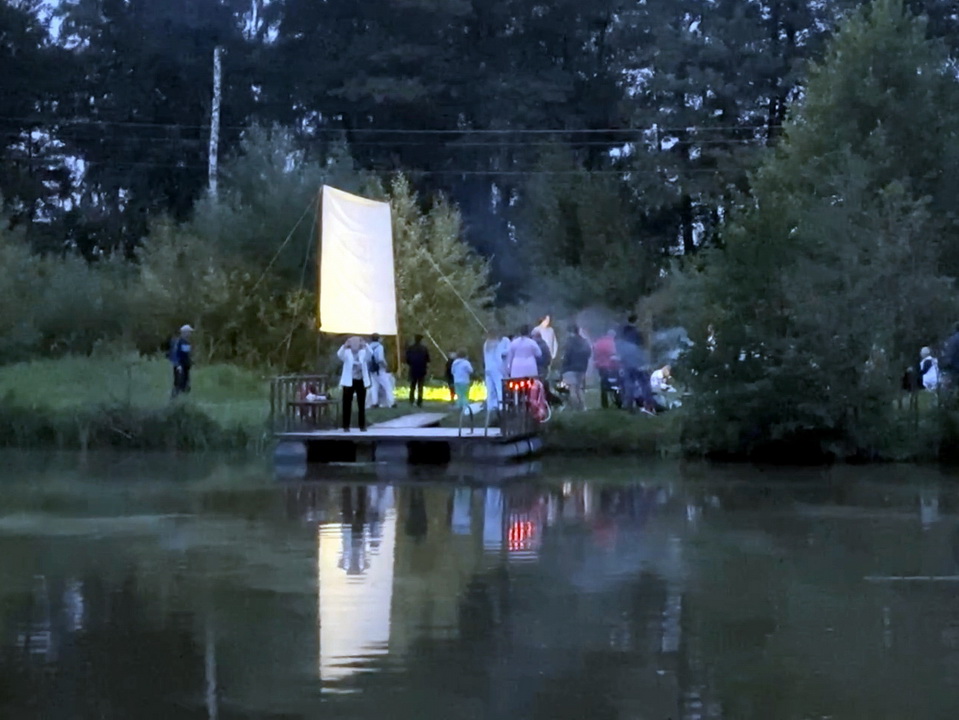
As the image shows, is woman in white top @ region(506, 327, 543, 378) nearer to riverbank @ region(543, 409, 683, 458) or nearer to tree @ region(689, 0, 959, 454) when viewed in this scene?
riverbank @ region(543, 409, 683, 458)

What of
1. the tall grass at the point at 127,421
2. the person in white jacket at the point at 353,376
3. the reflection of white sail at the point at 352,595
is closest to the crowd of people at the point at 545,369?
the person in white jacket at the point at 353,376

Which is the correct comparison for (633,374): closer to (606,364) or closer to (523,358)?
(606,364)

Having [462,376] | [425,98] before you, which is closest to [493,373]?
[462,376]

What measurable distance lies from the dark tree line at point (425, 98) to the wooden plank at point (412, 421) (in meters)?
22.3

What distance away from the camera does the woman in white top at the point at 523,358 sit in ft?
75.6

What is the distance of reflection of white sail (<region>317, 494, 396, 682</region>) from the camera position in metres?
8.98

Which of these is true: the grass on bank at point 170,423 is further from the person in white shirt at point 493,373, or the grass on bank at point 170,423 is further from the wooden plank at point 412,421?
the person in white shirt at point 493,373

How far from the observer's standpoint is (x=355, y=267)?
23938 millimetres

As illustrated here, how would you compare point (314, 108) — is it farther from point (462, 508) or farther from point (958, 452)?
point (462, 508)

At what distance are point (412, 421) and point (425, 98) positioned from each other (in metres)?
28.1

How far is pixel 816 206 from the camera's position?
22.8 m

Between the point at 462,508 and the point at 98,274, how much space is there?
82.7ft

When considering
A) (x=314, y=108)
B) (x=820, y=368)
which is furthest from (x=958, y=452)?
(x=314, y=108)

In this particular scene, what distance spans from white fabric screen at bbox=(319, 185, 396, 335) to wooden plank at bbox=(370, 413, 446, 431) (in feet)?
4.58
